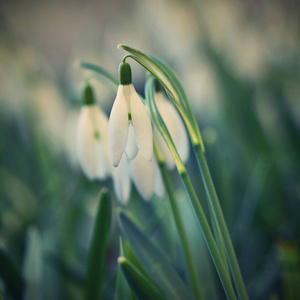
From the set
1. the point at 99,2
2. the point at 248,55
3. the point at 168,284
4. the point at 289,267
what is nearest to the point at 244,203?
the point at 289,267

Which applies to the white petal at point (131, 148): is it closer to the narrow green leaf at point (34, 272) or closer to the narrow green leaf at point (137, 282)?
the narrow green leaf at point (137, 282)

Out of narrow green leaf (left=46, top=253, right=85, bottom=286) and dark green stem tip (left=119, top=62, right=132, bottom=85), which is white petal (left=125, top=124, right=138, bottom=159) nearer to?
dark green stem tip (left=119, top=62, right=132, bottom=85)

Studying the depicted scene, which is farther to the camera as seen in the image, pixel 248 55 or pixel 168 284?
pixel 248 55

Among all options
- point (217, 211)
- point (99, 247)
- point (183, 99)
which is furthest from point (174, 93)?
point (99, 247)

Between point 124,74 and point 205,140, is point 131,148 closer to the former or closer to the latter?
point 124,74

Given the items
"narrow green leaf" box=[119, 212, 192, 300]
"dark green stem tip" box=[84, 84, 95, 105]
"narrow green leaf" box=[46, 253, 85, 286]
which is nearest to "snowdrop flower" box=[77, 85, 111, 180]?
"dark green stem tip" box=[84, 84, 95, 105]

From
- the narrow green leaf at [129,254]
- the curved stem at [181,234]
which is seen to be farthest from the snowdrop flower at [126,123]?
the narrow green leaf at [129,254]

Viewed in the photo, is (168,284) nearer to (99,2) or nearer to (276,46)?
(276,46)
